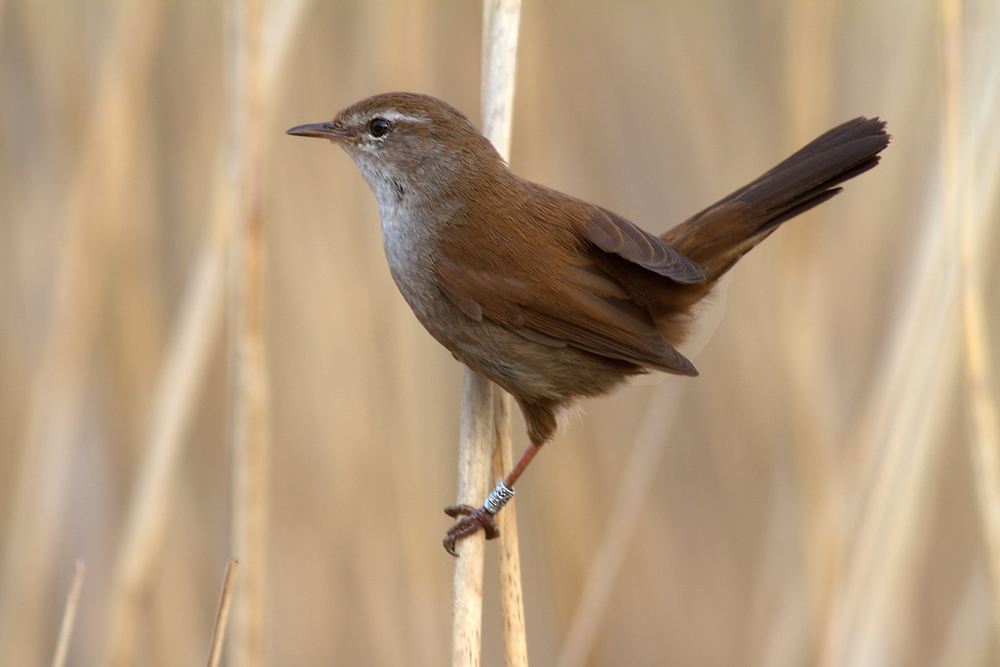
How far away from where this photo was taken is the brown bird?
191cm

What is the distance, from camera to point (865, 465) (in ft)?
6.79

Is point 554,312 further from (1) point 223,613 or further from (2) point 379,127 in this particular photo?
(1) point 223,613

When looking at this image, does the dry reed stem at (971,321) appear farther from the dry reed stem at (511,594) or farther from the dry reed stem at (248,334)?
the dry reed stem at (248,334)

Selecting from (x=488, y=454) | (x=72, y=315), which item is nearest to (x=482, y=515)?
(x=488, y=454)

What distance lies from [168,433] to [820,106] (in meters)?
1.78

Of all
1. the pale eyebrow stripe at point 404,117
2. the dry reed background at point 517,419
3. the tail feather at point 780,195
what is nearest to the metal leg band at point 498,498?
the dry reed background at point 517,419

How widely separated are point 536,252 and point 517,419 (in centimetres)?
134

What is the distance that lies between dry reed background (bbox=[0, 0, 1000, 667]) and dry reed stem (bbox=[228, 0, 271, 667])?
0.85 ft

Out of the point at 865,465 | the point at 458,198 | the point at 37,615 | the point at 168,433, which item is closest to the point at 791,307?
the point at 865,465

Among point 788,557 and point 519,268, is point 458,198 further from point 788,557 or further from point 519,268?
point 788,557

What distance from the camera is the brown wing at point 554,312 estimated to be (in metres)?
1.90

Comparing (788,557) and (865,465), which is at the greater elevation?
(865,465)

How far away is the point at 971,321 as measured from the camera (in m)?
1.72

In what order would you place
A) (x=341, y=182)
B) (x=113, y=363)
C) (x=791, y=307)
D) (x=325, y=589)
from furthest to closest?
(x=325, y=589) → (x=341, y=182) → (x=113, y=363) → (x=791, y=307)
